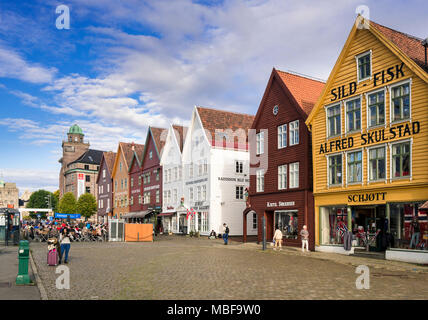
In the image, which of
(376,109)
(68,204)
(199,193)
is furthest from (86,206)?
(376,109)

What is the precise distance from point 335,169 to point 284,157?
523 centimetres

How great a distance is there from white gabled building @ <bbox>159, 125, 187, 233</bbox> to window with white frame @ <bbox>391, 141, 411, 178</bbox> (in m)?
29.1

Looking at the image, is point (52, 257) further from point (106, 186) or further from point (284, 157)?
point (106, 186)

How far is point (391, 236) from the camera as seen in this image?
22.6 m

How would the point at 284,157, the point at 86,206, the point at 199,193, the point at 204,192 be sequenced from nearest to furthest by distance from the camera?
1. the point at 284,157
2. the point at 204,192
3. the point at 199,193
4. the point at 86,206

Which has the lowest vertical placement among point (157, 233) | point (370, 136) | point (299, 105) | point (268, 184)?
point (157, 233)

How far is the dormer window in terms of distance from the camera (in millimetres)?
24500

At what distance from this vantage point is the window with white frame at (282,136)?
31.6 metres

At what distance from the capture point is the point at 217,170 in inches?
1710

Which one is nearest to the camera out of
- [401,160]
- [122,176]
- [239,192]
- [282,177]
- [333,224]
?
[401,160]

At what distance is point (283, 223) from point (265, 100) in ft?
30.3

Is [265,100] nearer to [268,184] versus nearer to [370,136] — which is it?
[268,184]

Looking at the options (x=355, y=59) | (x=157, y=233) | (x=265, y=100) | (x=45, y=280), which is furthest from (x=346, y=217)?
(x=157, y=233)

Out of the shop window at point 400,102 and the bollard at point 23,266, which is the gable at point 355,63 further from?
the bollard at point 23,266
